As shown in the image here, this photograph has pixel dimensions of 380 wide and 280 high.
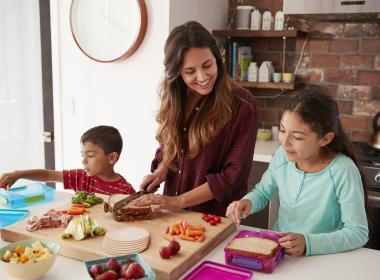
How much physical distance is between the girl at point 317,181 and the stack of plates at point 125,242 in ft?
1.02

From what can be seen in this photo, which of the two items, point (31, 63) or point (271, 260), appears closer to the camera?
point (271, 260)

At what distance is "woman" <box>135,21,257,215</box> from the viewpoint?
1592mm

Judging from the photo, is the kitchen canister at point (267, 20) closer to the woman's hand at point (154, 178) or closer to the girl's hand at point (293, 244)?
the woman's hand at point (154, 178)

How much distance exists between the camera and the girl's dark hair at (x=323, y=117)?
4.64 ft

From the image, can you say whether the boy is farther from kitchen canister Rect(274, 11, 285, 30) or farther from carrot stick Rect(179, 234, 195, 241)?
kitchen canister Rect(274, 11, 285, 30)

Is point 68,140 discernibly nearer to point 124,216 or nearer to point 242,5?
point 242,5

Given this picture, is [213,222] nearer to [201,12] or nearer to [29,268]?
[29,268]

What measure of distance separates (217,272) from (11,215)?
820 mm

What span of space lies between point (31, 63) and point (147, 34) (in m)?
0.97

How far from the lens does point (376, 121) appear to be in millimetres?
2609

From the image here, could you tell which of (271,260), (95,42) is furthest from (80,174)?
(95,42)

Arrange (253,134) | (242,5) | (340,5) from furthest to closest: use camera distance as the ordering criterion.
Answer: (242,5), (340,5), (253,134)

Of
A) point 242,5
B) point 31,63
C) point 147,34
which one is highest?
point 242,5

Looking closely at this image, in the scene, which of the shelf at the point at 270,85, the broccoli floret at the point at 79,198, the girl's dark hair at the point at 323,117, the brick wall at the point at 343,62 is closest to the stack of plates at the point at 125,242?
the broccoli floret at the point at 79,198
